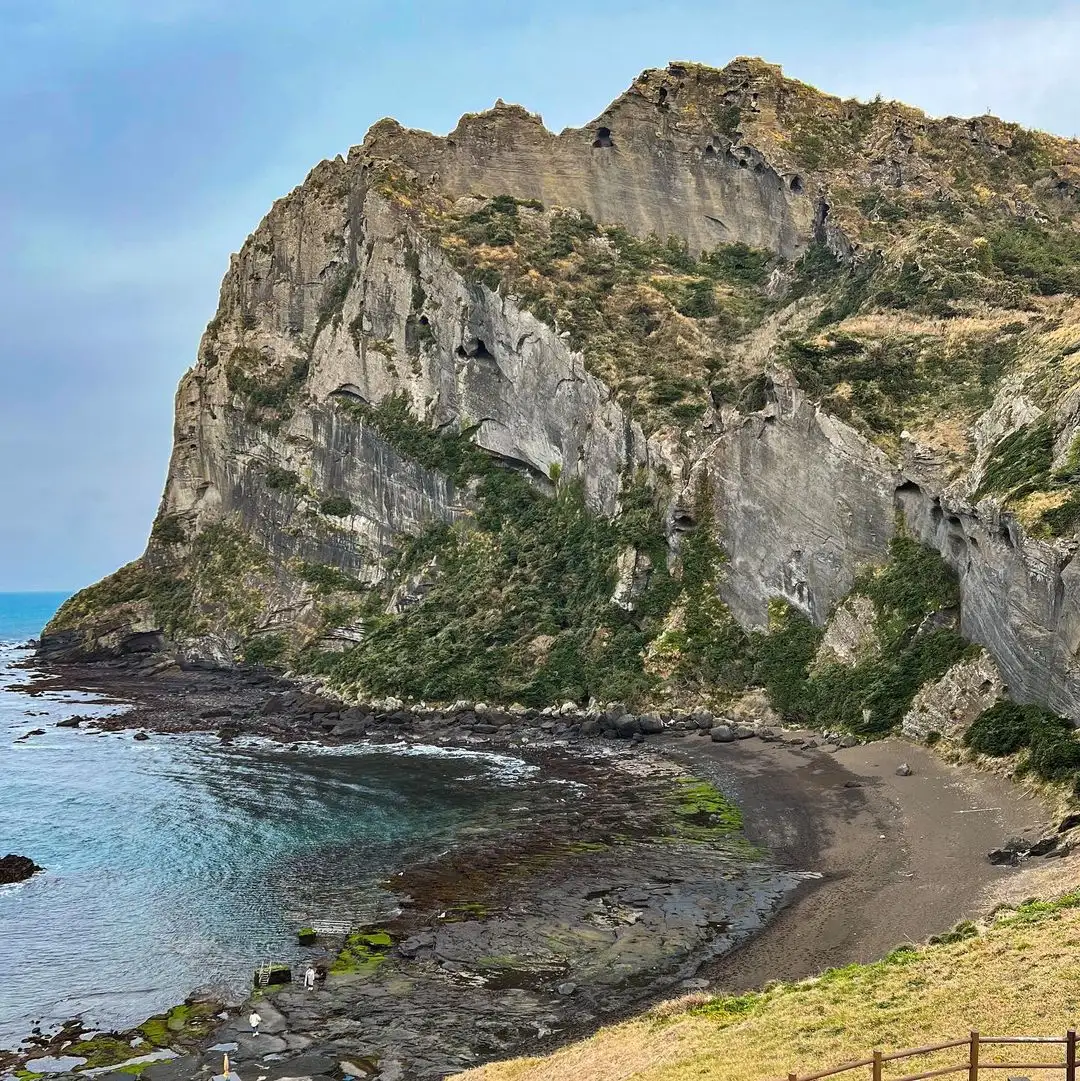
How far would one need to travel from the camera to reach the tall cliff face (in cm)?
5453

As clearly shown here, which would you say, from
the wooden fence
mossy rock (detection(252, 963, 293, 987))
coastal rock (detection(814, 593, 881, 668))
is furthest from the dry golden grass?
coastal rock (detection(814, 593, 881, 668))

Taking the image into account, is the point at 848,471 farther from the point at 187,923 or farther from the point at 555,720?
the point at 187,923

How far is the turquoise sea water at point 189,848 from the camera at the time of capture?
90.1 ft

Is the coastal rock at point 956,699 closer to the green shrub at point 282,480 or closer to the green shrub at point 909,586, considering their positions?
the green shrub at point 909,586

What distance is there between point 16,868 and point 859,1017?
32.4 metres

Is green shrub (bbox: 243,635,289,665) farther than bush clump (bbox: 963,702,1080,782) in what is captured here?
Yes

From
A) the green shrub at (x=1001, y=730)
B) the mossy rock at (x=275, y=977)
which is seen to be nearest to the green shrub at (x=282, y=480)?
the green shrub at (x=1001, y=730)

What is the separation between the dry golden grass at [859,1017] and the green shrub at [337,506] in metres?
77.1

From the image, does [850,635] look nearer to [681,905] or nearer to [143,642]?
[681,905]

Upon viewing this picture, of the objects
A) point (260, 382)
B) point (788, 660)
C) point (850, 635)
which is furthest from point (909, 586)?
point (260, 382)

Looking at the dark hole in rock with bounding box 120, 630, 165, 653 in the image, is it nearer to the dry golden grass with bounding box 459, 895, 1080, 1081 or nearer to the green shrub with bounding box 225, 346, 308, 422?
the green shrub with bounding box 225, 346, 308, 422

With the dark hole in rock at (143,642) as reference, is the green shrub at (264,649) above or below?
below

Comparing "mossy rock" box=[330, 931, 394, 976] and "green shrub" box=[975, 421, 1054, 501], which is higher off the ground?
"green shrub" box=[975, 421, 1054, 501]

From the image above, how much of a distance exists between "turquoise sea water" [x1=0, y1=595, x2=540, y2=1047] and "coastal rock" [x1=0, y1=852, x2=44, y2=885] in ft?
2.15
